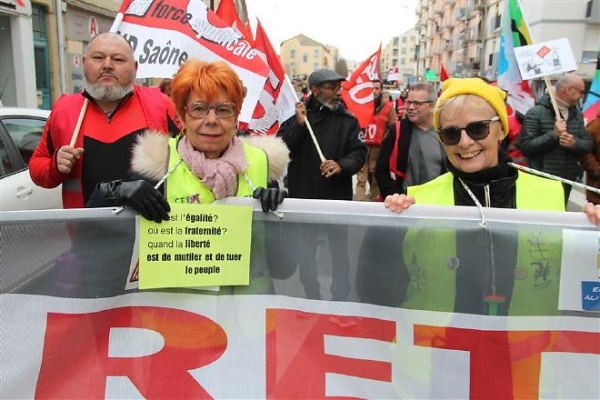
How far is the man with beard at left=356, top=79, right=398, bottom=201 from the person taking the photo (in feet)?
27.7

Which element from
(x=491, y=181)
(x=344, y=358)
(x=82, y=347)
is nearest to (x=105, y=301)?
(x=82, y=347)

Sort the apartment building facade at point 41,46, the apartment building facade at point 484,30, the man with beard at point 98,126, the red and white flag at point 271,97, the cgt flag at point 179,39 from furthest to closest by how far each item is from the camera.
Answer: the apartment building facade at point 484,30, the apartment building facade at point 41,46, the red and white flag at point 271,97, the cgt flag at point 179,39, the man with beard at point 98,126

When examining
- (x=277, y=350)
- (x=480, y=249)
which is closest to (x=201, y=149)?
(x=277, y=350)

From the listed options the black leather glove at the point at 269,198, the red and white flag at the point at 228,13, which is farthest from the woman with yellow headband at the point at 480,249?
the red and white flag at the point at 228,13

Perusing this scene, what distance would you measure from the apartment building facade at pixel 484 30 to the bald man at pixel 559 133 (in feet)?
16.9

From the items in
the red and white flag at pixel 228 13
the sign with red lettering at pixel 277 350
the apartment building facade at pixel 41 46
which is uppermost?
the apartment building facade at pixel 41 46

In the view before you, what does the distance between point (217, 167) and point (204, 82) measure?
0.32 metres

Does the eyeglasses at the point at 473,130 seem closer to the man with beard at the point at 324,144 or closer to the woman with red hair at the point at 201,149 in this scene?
the woman with red hair at the point at 201,149

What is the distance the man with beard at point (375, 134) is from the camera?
8453mm

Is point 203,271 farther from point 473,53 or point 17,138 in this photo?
point 473,53

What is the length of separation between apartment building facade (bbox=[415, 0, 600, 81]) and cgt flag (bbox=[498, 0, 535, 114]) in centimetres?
417

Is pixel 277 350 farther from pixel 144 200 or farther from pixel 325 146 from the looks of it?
pixel 325 146

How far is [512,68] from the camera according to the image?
20.6 feet

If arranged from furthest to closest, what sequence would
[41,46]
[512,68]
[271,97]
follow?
[41,46]
[512,68]
[271,97]
